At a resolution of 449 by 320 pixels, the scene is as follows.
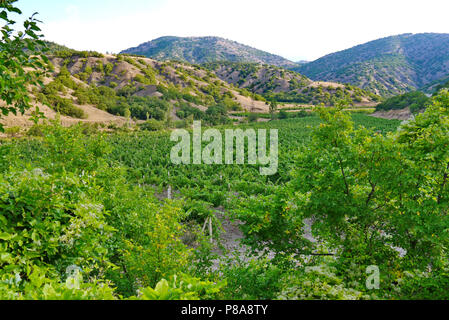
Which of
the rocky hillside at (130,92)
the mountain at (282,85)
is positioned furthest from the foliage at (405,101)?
the rocky hillside at (130,92)

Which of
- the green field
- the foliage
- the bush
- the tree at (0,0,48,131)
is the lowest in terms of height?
the green field

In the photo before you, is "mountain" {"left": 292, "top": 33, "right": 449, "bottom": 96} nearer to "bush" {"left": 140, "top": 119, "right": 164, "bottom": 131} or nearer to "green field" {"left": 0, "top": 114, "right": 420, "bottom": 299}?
"bush" {"left": 140, "top": 119, "right": 164, "bottom": 131}

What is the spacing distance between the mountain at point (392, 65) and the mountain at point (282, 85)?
1432 inches

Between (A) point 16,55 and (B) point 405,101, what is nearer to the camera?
(A) point 16,55

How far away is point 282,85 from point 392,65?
83637mm

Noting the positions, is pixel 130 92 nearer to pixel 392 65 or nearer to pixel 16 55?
pixel 16 55

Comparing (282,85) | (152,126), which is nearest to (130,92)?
(152,126)

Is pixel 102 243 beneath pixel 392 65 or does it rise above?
beneath

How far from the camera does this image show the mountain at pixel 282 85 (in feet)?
313

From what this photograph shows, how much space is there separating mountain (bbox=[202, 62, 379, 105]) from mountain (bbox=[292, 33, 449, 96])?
36.4 metres

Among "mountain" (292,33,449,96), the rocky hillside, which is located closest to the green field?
the rocky hillside

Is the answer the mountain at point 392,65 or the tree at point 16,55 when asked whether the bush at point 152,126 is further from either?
the mountain at point 392,65

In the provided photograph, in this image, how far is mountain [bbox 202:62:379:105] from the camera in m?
95.5

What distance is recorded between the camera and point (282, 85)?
389 ft
